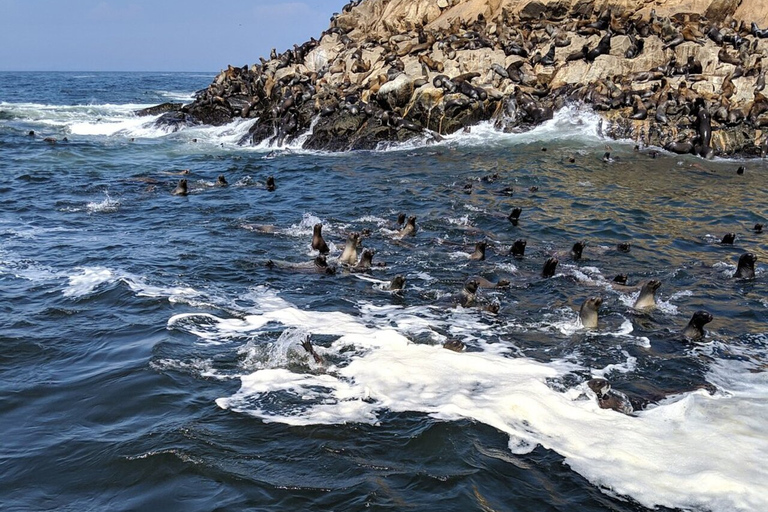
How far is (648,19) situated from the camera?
3119cm

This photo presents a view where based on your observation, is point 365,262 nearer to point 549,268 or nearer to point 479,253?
point 479,253

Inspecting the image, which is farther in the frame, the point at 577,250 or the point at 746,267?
the point at 577,250

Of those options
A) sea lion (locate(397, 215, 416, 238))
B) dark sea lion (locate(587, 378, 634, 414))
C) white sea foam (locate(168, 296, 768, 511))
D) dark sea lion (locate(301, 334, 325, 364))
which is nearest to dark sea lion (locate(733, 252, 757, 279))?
white sea foam (locate(168, 296, 768, 511))

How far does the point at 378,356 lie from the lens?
26.4 feet

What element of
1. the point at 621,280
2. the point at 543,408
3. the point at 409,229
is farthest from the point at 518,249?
the point at 543,408

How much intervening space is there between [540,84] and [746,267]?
1796 centimetres

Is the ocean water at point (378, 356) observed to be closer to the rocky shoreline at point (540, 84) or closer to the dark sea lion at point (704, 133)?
the dark sea lion at point (704, 133)

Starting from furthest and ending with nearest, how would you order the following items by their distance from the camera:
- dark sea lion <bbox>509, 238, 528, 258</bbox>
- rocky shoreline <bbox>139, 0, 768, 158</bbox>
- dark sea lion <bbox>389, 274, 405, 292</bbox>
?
rocky shoreline <bbox>139, 0, 768, 158</bbox> < dark sea lion <bbox>509, 238, 528, 258</bbox> < dark sea lion <bbox>389, 274, 405, 292</bbox>

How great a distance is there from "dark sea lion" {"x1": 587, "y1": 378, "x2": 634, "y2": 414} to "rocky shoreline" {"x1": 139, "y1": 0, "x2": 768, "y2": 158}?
57.6 feet

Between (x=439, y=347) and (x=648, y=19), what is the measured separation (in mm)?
28527

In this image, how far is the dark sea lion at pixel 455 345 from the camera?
8.29 metres

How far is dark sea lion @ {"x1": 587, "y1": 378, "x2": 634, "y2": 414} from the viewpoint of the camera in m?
6.83

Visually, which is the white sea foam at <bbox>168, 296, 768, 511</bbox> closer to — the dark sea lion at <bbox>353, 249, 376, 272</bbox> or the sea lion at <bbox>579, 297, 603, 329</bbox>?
the sea lion at <bbox>579, 297, 603, 329</bbox>

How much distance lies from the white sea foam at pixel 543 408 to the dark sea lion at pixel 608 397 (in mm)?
109
